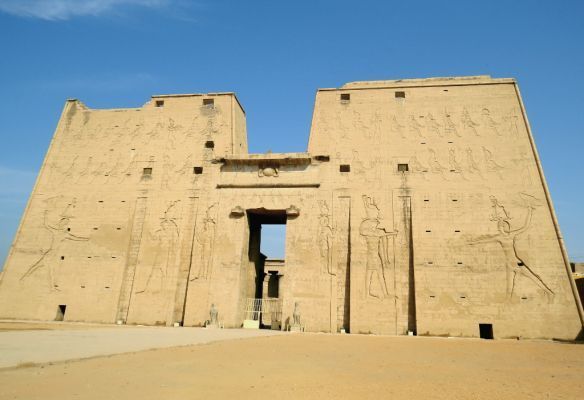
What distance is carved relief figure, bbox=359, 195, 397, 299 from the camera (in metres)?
15.2

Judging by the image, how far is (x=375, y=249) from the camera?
15641 mm

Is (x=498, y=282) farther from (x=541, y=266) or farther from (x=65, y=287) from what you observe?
(x=65, y=287)

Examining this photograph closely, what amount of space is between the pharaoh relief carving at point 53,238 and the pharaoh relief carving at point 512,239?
17.6 meters

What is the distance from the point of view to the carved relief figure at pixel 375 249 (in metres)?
15.2

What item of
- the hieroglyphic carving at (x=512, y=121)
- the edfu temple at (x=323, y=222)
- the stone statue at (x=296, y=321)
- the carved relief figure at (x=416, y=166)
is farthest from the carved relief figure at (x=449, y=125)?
the stone statue at (x=296, y=321)

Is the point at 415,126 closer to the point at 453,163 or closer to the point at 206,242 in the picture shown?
the point at 453,163

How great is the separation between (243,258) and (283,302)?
2.58m

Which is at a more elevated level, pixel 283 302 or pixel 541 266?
pixel 541 266

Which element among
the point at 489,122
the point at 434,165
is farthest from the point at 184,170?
the point at 489,122

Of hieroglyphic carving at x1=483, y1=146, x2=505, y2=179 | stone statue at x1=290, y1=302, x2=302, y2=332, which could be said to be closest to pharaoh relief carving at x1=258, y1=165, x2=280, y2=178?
stone statue at x1=290, y1=302, x2=302, y2=332

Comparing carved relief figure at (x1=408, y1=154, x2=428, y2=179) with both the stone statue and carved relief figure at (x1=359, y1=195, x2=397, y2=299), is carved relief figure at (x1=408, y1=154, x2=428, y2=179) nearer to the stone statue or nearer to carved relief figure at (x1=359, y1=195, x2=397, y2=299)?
carved relief figure at (x1=359, y1=195, x2=397, y2=299)

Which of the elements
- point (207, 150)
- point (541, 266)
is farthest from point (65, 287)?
point (541, 266)

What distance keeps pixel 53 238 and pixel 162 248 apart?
543 cm

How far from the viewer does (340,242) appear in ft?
52.4
